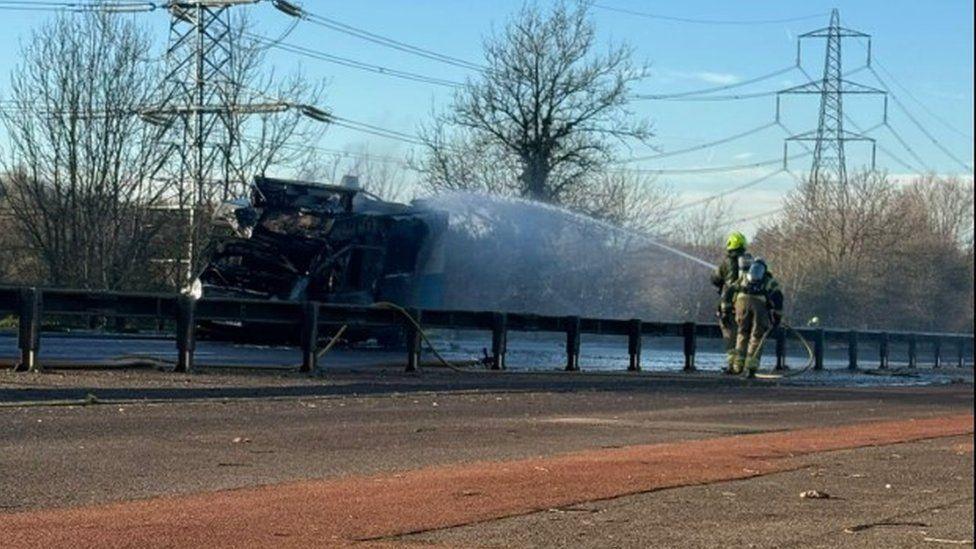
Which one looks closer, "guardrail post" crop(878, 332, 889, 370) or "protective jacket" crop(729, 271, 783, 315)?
"protective jacket" crop(729, 271, 783, 315)

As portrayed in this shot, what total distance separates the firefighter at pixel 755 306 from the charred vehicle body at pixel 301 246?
644 centimetres

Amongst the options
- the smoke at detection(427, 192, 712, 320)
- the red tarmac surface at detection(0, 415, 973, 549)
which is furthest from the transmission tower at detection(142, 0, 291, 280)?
the red tarmac surface at detection(0, 415, 973, 549)

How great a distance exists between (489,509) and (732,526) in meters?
1.35

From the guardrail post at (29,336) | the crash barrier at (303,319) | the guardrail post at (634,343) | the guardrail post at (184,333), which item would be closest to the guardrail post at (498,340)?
the crash barrier at (303,319)

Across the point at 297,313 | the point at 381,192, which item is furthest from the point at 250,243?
the point at 381,192

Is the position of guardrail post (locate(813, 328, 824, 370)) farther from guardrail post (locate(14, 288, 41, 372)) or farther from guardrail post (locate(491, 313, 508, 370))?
guardrail post (locate(14, 288, 41, 372))

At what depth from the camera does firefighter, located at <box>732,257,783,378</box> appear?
23016 mm

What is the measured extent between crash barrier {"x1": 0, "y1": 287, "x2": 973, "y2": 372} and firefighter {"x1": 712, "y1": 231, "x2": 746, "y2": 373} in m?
1.82

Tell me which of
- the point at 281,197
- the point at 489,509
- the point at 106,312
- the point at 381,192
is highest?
the point at 381,192

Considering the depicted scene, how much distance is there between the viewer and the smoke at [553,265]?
116 feet

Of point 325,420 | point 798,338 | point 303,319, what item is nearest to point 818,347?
point 798,338

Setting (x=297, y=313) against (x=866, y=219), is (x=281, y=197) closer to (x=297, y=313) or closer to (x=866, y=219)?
(x=297, y=313)

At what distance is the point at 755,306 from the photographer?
2302cm

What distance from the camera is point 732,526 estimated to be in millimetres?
8141
